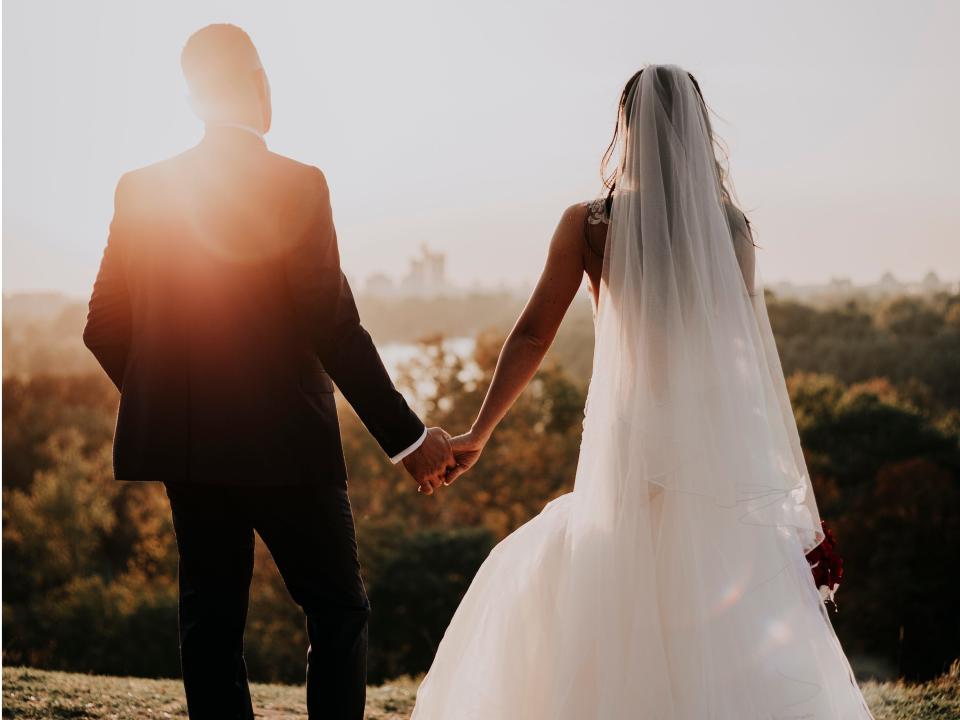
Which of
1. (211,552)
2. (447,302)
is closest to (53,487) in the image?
(447,302)

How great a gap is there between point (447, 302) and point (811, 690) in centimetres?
5271

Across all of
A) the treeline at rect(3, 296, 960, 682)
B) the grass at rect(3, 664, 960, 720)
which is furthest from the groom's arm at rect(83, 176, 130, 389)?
the treeline at rect(3, 296, 960, 682)

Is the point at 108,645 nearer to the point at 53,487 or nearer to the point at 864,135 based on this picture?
the point at 53,487

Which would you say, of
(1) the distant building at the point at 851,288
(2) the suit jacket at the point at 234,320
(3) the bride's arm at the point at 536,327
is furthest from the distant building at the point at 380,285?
(2) the suit jacket at the point at 234,320

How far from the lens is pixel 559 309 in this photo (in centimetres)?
339

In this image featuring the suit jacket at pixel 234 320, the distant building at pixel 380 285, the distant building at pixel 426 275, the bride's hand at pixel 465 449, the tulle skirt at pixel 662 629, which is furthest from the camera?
the distant building at pixel 426 275

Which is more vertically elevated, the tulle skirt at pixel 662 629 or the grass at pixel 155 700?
the tulle skirt at pixel 662 629

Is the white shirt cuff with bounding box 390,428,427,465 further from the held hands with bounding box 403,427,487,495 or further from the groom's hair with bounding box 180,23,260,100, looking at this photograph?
the groom's hair with bounding box 180,23,260,100

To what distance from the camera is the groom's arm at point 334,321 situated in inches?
112

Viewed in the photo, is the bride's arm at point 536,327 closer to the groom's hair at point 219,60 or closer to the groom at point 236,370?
the groom at point 236,370

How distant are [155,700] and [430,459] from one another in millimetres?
2319

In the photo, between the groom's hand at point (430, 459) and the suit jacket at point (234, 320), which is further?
the groom's hand at point (430, 459)

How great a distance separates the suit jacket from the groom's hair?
17 centimetres

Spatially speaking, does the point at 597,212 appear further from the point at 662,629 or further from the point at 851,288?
the point at 851,288
